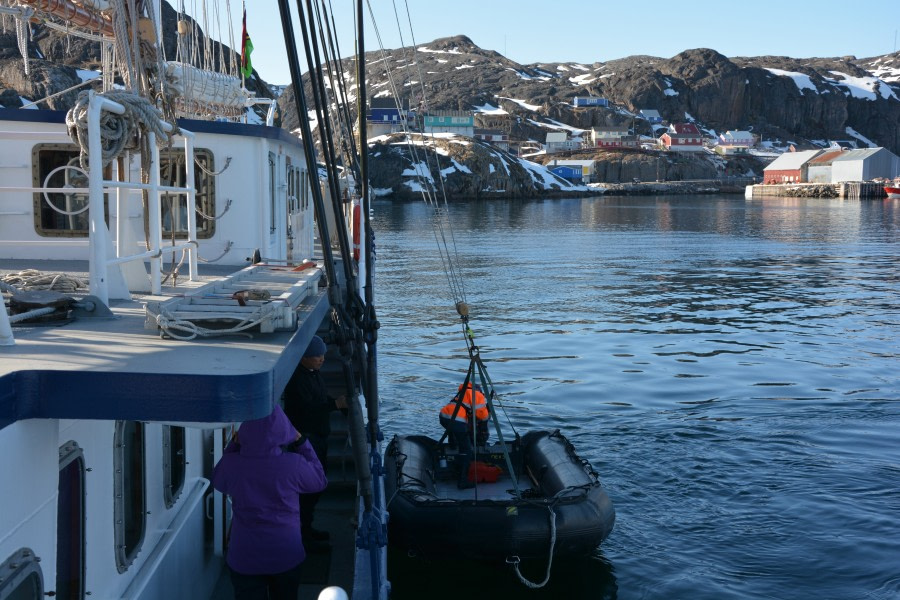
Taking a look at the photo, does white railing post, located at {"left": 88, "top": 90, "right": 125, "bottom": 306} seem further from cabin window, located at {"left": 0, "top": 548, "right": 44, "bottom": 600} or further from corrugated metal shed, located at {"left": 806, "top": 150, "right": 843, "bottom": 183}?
corrugated metal shed, located at {"left": 806, "top": 150, "right": 843, "bottom": 183}

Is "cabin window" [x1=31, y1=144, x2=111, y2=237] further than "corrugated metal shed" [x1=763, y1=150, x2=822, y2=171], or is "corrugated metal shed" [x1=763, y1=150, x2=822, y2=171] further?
"corrugated metal shed" [x1=763, y1=150, x2=822, y2=171]

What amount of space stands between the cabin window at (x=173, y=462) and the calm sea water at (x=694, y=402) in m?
4.23

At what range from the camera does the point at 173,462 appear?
644cm

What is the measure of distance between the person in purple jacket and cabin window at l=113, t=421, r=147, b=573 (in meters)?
0.55

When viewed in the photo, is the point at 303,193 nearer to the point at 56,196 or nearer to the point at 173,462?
the point at 56,196

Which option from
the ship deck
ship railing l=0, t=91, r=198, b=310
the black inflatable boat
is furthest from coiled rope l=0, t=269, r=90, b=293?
the black inflatable boat

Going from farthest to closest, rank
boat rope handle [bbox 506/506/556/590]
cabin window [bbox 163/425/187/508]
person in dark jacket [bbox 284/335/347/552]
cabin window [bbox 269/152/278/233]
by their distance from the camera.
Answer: cabin window [bbox 269/152/278/233] → boat rope handle [bbox 506/506/556/590] → person in dark jacket [bbox 284/335/347/552] → cabin window [bbox 163/425/187/508]

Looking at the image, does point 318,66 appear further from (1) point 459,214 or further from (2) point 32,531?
(1) point 459,214

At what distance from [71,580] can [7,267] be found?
5569mm

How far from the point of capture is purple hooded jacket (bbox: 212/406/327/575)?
522cm

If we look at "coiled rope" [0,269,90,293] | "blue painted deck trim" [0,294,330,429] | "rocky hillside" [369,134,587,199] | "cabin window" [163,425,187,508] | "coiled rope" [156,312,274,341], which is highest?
"rocky hillside" [369,134,587,199]

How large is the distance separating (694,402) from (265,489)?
523 inches

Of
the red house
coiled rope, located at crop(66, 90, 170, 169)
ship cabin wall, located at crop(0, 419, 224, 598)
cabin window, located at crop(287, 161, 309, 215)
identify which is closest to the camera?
ship cabin wall, located at crop(0, 419, 224, 598)

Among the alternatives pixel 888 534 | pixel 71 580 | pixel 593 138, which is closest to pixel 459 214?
pixel 888 534
